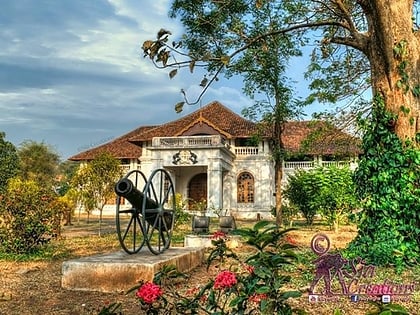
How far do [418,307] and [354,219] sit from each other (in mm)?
3201

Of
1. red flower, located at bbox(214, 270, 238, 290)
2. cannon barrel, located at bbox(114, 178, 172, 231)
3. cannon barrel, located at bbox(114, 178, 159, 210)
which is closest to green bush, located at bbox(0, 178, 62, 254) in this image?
cannon barrel, located at bbox(114, 178, 172, 231)

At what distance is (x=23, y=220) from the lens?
10.0 metres

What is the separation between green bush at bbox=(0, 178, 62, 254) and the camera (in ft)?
33.0

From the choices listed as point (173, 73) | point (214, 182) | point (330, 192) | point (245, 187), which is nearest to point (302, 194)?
point (330, 192)

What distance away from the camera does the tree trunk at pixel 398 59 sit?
289 inches

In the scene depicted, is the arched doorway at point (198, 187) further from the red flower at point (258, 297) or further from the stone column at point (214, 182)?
the red flower at point (258, 297)

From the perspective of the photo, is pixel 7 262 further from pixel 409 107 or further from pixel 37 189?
pixel 409 107

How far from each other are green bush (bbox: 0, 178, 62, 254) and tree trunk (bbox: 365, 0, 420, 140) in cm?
761

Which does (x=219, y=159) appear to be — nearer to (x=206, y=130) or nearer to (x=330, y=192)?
(x=206, y=130)

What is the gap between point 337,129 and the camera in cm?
1222

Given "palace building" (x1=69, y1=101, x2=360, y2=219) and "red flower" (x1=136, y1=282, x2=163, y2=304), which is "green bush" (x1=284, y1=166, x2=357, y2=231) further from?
"red flower" (x1=136, y1=282, x2=163, y2=304)

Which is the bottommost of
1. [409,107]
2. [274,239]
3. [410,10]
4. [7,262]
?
[7,262]

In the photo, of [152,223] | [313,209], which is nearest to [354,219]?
[152,223]

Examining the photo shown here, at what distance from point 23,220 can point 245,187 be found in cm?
2072
